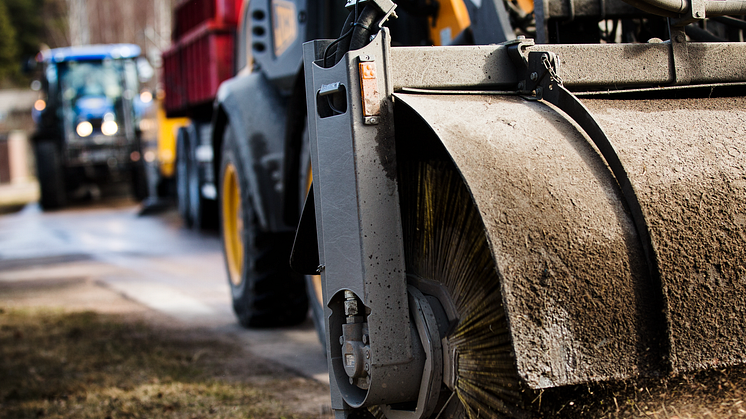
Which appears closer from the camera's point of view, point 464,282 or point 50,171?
point 464,282

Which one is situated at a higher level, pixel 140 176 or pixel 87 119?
pixel 87 119

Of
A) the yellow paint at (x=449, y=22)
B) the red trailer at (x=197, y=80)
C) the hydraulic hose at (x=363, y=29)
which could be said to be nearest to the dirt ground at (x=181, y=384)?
the hydraulic hose at (x=363, y=29)

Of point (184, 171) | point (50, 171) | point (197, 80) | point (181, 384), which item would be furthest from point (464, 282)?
point (50, 171)

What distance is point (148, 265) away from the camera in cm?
888

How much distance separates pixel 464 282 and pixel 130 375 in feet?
8.31

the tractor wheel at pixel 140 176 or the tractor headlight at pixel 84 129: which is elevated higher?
the tractor headlight at pixel 84 129

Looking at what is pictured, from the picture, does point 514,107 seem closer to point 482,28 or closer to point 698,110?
point 698,110

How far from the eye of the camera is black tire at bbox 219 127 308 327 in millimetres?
4918

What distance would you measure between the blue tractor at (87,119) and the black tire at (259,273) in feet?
42.3

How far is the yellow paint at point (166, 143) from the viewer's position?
52.6 feet

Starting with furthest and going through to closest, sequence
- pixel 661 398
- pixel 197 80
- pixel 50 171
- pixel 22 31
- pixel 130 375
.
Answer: pixel 22 31, pixel 50 171, pixel 197 80, pixel 130 375, pixel 661 398

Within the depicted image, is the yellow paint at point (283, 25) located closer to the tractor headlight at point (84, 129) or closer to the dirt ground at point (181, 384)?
the dirt ground at point (181, 384)

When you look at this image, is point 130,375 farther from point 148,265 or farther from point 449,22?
point 148,265

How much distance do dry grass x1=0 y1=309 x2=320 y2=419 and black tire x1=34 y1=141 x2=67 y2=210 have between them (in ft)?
41.2
